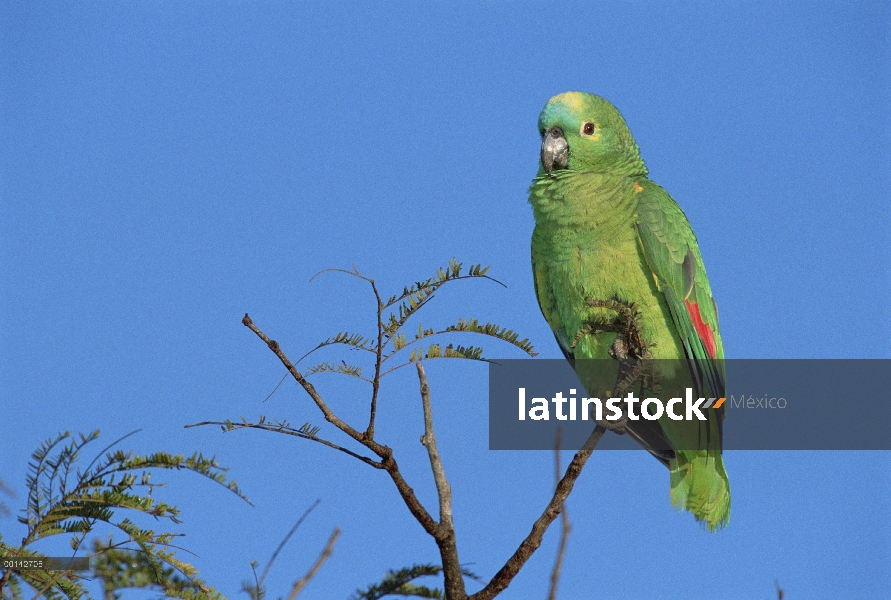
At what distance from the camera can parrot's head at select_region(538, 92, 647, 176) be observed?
520cm

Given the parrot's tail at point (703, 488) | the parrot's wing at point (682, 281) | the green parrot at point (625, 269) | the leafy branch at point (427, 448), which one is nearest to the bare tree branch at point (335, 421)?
the leafy branch at point (427, 448)

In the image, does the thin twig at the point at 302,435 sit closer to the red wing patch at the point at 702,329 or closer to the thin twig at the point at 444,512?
the thin twig at the point at 444,512

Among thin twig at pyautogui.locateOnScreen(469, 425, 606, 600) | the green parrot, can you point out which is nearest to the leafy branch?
thin twig at pyautogui.locateOnScreen(469, 425, 606, 600)

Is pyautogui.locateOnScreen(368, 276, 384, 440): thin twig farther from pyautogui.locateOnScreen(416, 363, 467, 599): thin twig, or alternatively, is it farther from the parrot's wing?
the parrot's wing

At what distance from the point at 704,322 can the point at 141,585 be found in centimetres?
383

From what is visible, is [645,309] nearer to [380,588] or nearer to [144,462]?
[380,588]

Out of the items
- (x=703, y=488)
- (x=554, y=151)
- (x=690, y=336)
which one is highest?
(x=554, y=151)

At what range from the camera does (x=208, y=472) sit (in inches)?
108

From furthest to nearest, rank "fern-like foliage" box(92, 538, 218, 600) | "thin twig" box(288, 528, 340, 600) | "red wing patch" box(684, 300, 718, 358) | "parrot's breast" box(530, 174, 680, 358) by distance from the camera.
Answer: "red wing patch" box(684, 300, 718, 358), "parrot's breast" box(530, 174, 680, 358), "fern-like foliage" box(92, 538, 218, 600), "thin twig" box(288, 528, 340, 600)

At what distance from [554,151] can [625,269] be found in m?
1.03

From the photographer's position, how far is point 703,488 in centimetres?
505

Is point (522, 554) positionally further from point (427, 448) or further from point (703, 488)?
point (703, 488)

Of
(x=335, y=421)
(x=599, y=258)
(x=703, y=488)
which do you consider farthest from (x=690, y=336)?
(x=335, y=421)

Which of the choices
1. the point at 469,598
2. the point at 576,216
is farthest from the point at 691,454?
the point at 469,598
